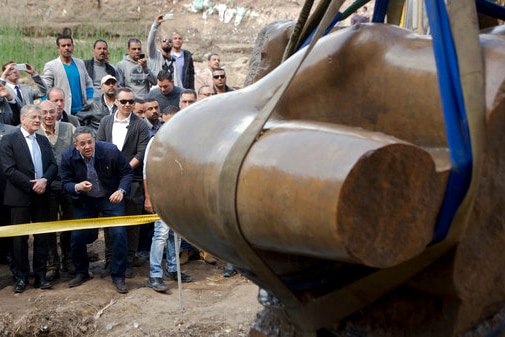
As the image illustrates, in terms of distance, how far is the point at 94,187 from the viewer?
6.69m

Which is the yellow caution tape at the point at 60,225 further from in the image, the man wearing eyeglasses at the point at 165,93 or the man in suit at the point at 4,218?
the man wearing eyeglasses at the point at 165,93

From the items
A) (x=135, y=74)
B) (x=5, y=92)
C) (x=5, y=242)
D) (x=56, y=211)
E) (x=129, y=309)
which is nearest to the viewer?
(x=129, y=309)

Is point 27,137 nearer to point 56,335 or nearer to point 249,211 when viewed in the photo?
point 56,335

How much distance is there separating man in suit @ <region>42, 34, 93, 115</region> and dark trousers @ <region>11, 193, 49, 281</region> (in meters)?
2.23

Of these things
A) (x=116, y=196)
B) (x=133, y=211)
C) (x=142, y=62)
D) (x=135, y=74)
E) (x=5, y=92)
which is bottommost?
(x=133, y=211)

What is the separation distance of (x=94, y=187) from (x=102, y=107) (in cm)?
180

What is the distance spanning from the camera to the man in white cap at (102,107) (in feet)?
26.7

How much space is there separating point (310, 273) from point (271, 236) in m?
0.30

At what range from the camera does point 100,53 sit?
9289 millimetres

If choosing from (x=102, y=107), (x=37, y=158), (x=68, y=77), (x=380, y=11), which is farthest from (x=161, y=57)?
(x=380, y=11)

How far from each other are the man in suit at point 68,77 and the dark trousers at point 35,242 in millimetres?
2225

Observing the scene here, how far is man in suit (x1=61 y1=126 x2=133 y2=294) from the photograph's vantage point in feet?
21.7

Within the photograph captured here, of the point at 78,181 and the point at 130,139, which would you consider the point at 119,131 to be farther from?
the point at 78,181

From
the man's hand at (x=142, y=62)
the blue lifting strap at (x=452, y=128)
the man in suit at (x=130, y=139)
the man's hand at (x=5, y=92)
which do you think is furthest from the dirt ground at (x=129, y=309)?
the blue lifting strap at (x=452, y=128)
